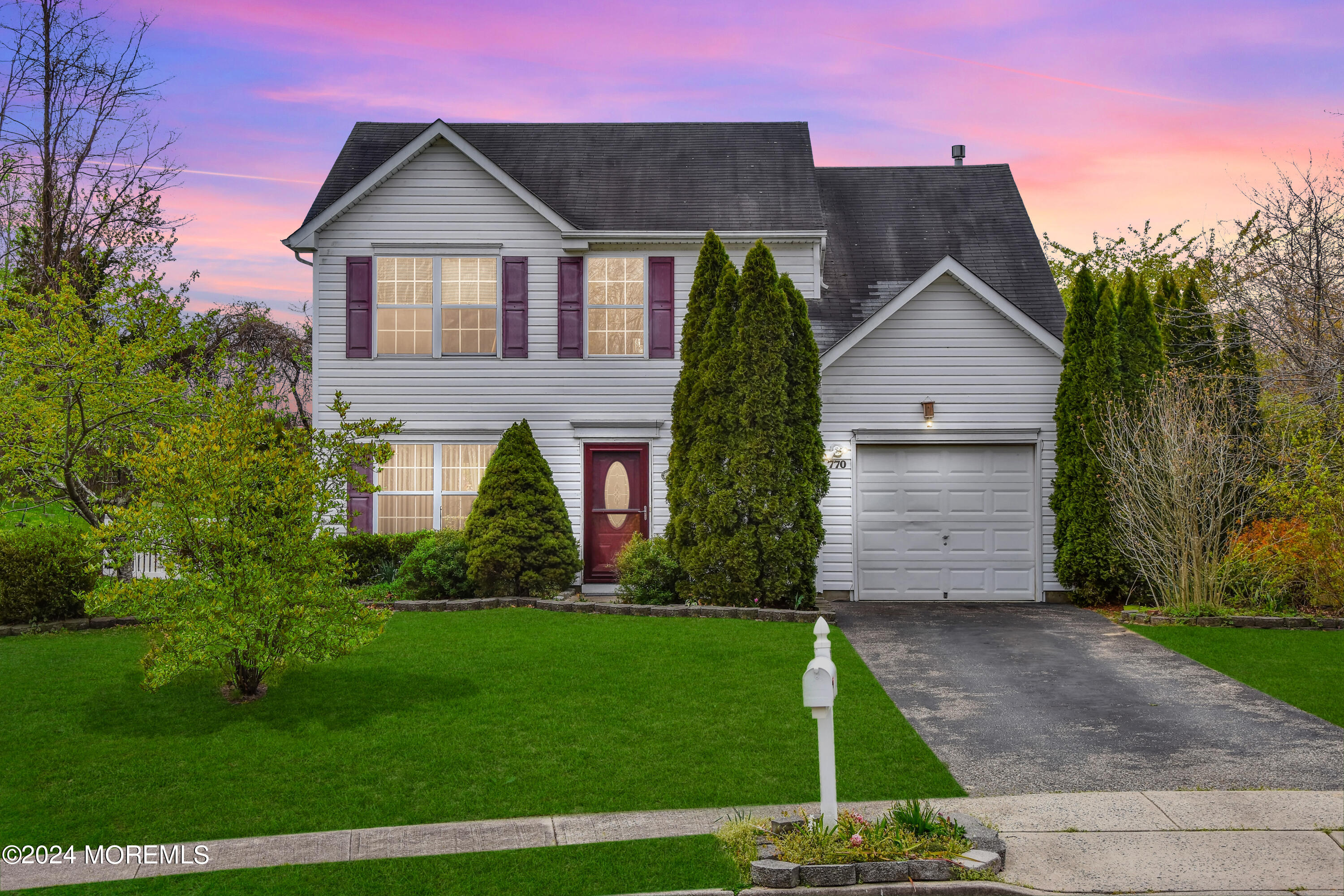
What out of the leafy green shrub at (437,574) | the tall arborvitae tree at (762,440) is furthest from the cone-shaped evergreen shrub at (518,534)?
the tall arborvitae tree at (762,440)

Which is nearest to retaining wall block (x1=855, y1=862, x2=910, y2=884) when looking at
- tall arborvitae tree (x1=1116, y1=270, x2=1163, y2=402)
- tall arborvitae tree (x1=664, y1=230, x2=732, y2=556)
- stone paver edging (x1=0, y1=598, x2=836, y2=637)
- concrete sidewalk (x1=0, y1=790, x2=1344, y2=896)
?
concrete sidewalk (x1=0, y1=790, x2=1344, y2=896)

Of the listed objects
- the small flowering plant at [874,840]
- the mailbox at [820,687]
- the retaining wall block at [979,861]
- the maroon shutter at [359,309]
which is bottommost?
the retaining wall block at [979,861]

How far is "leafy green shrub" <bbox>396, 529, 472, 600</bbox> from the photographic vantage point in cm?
1405

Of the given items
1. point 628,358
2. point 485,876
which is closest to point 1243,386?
point 628,358

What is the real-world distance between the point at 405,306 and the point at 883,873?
12.9 m

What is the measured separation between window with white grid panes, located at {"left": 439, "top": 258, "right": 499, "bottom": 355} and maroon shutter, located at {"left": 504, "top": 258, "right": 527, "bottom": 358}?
20 centimetres

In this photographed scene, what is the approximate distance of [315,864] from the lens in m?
5.58

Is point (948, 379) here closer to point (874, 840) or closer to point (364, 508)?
point (364, 508)

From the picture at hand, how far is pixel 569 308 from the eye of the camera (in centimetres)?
1591

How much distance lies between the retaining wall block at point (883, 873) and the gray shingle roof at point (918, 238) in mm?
11734

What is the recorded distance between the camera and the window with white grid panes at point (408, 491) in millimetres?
15859

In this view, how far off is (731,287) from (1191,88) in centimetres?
808

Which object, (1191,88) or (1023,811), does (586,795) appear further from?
(1191,88)

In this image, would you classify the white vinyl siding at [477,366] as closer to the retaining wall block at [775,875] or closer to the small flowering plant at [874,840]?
the small flowering plant at [874,840]
